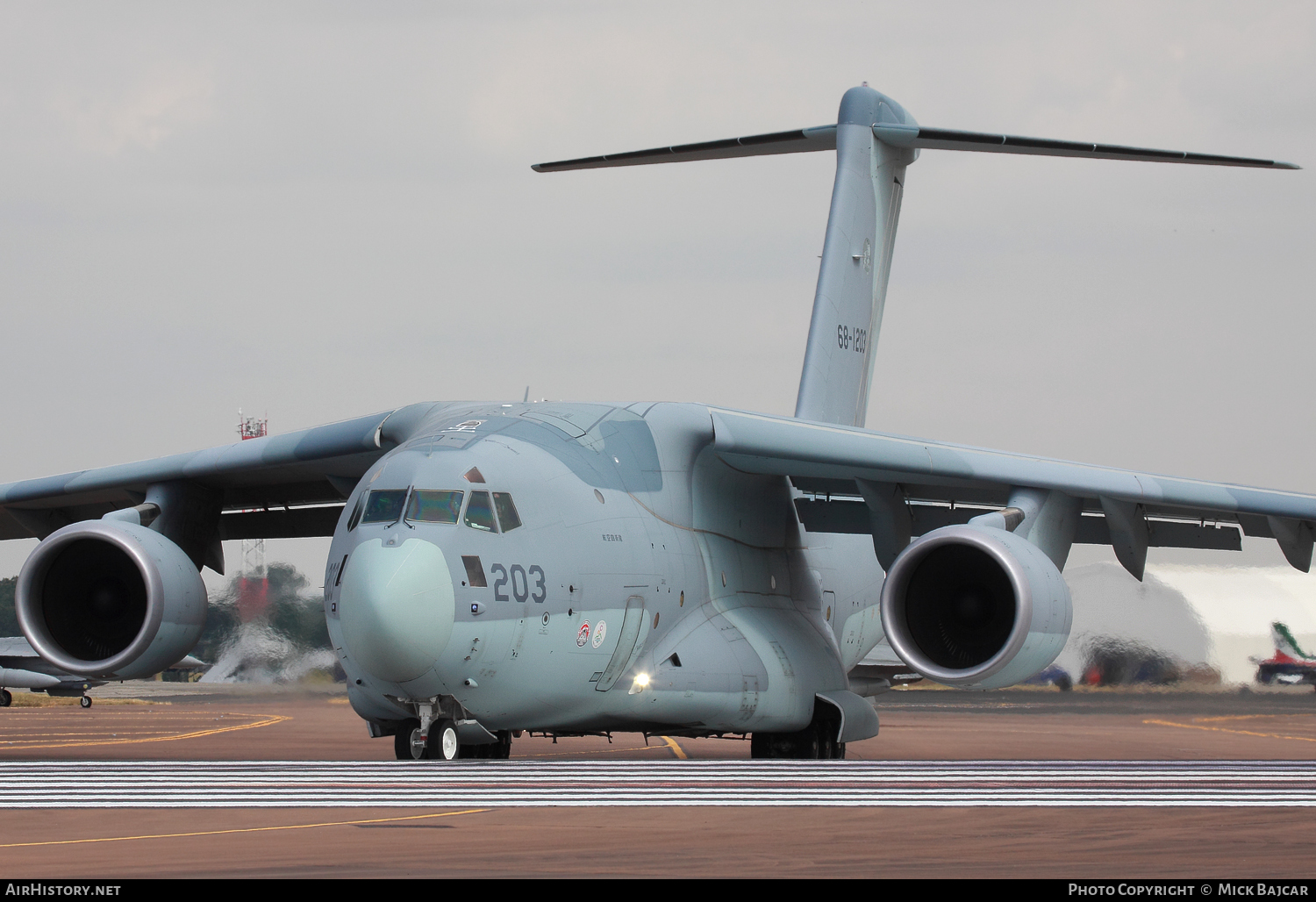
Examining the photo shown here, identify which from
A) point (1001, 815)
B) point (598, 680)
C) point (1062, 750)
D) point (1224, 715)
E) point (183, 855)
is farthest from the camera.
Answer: point (1224, 715)

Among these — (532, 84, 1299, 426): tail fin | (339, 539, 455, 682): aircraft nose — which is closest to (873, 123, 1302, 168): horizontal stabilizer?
(532, 84, 1299, 426): tail fin

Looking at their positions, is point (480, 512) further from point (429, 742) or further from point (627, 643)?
point (627, 643)

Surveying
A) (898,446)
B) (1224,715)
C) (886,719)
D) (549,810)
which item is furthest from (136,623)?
(1224,715)

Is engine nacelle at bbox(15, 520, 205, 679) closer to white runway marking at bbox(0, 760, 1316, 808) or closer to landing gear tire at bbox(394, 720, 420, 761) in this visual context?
Answer: white runway marking at bbox(0, 760, 1316, 808)

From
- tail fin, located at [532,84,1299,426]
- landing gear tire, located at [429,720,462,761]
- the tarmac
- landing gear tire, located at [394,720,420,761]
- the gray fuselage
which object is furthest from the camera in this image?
tail fin, located at [532,84,1299,426]

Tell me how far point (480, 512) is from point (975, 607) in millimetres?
4734

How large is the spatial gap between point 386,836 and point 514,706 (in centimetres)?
599

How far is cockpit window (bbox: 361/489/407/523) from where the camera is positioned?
43.5 feet

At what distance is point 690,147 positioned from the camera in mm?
20438

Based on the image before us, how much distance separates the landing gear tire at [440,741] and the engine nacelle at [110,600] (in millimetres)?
3641

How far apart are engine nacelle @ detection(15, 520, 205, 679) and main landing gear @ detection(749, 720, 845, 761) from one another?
5.74m

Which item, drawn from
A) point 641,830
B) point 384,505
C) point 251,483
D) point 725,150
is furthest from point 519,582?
A: point 725,150

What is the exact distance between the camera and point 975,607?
15398 millimetres

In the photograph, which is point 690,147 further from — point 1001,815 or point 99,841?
point 99,841
